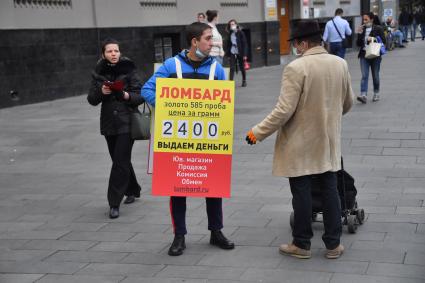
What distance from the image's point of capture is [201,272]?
5.12 meters

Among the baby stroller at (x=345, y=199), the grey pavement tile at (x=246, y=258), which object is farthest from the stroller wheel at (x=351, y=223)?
the grey pavement tile at (x=246, y=258)

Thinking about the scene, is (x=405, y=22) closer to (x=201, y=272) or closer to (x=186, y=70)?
(x=186, y=70)

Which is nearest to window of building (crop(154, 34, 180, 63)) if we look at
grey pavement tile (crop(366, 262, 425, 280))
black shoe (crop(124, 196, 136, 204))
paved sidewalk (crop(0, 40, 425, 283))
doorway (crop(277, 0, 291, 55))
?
doorway (crop(277, 0, 291, 55))

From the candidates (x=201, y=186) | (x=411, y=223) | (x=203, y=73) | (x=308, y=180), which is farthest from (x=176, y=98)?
(x=411, y=223)

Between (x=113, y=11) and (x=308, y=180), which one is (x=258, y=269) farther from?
(x=113, y=11)

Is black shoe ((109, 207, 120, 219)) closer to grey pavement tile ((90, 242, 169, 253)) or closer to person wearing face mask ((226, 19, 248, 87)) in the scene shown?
grey pavement tile ((90, 242, 169, 253))

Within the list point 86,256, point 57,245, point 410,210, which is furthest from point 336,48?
point 86,256

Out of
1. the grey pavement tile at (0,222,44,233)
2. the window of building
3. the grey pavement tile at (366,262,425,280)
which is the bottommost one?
the grey pavement tile at (0,222,44,233)

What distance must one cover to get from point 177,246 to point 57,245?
105 centimetres

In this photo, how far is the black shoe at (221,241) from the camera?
561 cm

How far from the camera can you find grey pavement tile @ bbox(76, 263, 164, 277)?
5.18 metres

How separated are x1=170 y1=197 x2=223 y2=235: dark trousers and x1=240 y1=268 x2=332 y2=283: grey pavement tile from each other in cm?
62

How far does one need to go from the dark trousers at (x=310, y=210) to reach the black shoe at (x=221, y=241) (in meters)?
0.53

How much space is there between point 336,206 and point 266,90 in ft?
38.0
